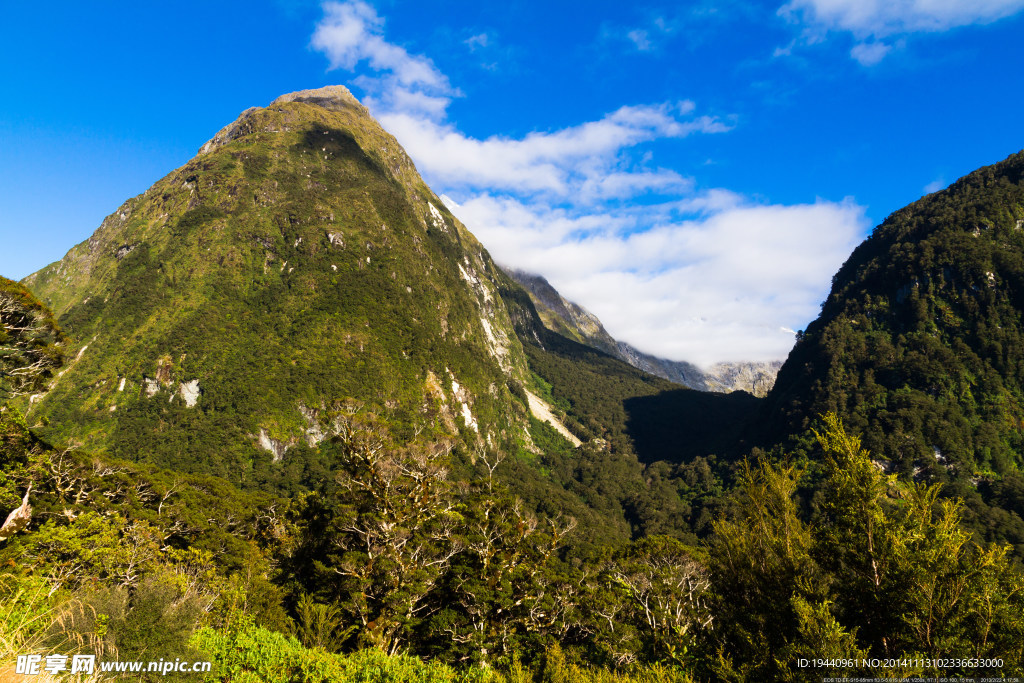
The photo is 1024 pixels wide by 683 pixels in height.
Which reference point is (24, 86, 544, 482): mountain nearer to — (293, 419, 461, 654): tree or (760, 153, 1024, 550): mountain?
(293, 419, 461, 654): tree

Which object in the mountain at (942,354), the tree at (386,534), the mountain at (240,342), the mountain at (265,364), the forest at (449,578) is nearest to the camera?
the forest at (449,578)

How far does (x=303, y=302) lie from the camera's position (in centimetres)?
16662

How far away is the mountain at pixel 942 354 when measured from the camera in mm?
117875

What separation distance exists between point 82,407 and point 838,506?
175 metres

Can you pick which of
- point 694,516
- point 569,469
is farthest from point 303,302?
point 694,516

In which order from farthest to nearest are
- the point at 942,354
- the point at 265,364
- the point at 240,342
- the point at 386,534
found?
the point at 240,342 < the point at 265,364 < the point at 942,354 < the point at 386,534

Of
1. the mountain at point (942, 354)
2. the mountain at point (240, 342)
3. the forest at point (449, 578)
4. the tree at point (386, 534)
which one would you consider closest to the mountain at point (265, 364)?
the mountain at point (240, 342)

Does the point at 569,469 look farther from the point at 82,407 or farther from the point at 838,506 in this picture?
the point at 838,506

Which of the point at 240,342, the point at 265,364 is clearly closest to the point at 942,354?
the point at 265,364

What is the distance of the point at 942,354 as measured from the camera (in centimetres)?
14025

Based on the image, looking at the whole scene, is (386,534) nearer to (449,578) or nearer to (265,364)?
(449,578)

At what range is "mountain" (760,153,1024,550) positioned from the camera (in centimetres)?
11788

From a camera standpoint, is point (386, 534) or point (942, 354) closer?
point (386, 534)

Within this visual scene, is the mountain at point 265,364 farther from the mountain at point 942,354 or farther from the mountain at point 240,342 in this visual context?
the mountain at point 942,354
